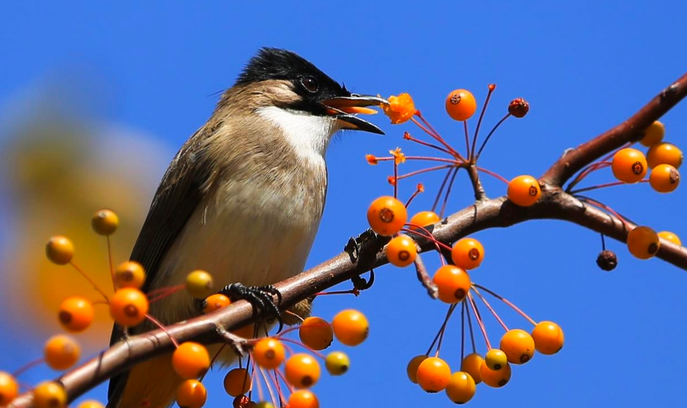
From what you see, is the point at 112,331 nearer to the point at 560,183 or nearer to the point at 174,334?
the point at 174,334

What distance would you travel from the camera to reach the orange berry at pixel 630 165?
290cm

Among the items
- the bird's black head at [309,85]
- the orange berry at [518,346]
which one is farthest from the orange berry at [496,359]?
the bird's black head at [309,85]

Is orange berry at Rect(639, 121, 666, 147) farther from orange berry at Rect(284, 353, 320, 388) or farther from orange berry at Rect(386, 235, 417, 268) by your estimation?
orange berry at Rect(284, 353, 320, 388)

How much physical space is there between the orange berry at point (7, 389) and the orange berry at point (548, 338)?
169 centimetres

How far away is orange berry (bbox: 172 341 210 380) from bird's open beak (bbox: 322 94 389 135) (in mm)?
2962

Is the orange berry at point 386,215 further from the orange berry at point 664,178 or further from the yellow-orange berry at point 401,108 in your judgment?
the orange berry at point 664,178

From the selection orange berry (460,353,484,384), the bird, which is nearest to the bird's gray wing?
the bird

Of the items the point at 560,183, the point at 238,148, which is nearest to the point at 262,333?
the point at 238,148

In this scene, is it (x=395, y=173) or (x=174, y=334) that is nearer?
(x=174, y=334)

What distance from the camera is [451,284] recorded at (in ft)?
9.16

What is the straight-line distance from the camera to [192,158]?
543 centimetres

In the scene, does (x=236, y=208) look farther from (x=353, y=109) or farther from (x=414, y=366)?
(x=414, y=366)

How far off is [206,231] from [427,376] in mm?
2195

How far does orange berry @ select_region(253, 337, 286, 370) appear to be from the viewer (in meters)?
2.71
